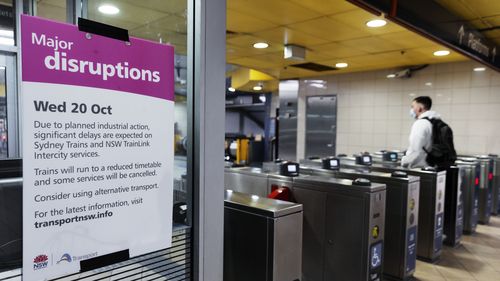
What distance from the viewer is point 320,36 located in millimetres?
3654

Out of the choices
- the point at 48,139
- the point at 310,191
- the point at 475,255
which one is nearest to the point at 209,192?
the point at 48,139

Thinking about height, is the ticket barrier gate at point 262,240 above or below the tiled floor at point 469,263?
above

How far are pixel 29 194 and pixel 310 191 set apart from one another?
2136 mm

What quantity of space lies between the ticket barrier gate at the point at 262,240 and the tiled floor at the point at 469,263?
2046 millimetres

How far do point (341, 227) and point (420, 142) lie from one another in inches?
70.1

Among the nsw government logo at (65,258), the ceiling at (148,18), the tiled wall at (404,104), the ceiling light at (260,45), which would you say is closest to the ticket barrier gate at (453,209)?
the tiled wall at (404,104)

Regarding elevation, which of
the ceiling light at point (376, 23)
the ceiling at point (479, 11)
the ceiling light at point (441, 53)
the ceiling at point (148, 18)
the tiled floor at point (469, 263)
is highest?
the ceiling at point (479, 11)

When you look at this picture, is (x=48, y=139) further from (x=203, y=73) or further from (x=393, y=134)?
(x=393, y=134)

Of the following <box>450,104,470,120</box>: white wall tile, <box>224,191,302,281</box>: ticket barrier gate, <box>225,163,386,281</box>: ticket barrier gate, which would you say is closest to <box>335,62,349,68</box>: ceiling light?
<box>450,104,470,120</box>: white wall tile

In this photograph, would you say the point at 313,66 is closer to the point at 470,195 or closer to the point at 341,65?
the point at 341,65

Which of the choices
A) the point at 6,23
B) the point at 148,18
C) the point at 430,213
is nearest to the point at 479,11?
the point at 430,213

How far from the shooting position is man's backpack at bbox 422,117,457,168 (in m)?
3.78

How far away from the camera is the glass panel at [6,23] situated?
2.03m

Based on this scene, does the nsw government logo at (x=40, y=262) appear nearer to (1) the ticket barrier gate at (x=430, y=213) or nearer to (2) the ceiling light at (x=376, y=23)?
(2) the ceiling light at (x=376, y=23)
